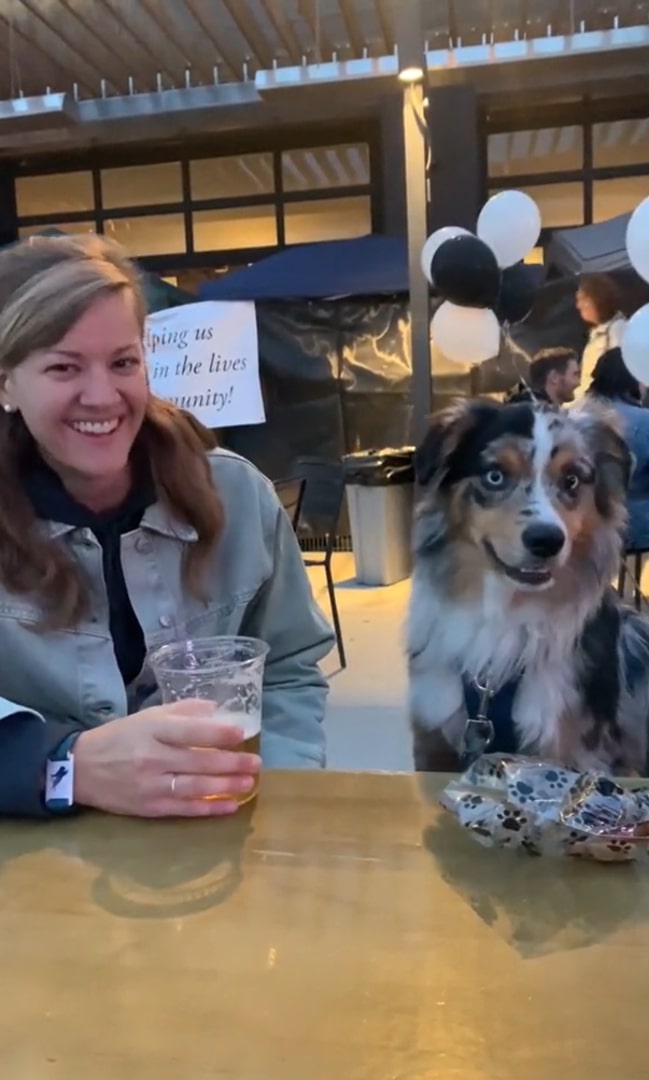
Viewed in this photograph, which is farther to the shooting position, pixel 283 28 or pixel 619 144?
pixel 619 144

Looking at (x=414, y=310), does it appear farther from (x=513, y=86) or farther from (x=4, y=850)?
(x=513, y=86)

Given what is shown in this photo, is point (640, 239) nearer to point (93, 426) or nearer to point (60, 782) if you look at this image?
point (93, 426)

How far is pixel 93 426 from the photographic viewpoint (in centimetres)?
135

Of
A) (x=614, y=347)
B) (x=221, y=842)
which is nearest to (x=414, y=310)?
(x=614, y=347)

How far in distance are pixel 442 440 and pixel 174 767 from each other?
118 cm

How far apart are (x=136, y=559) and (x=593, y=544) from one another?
955mm

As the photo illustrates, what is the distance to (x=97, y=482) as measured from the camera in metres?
1.42

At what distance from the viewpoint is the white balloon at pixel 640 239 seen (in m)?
2.61

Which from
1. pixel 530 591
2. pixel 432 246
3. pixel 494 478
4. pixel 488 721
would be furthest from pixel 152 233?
pixel 488 721

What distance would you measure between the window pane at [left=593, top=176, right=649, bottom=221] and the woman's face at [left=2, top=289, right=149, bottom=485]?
673 centimetres

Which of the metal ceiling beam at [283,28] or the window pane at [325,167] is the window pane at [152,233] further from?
the metal ceiling beam at [283,28]

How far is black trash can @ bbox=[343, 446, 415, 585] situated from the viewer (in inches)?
220

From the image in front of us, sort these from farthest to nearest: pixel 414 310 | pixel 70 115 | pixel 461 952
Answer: pixel 70 115 < pixel 414 310 < pixel 461 952

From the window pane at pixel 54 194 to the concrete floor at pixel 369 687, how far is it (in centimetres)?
466
